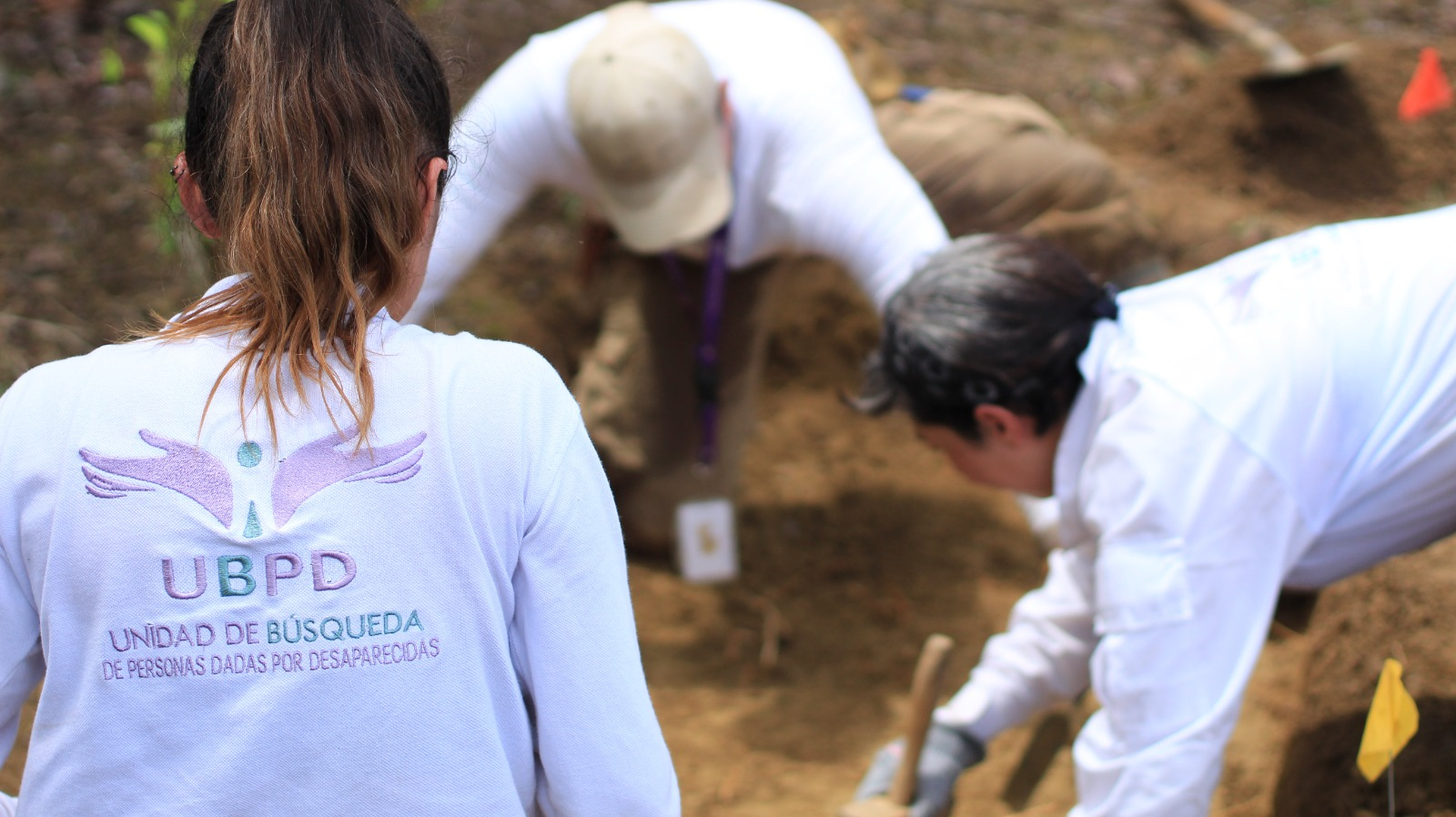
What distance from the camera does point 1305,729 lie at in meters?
2.12

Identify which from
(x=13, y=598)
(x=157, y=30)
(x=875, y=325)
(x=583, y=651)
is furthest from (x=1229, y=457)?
(x=157, y=30)

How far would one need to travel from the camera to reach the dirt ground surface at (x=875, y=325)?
2248 millimetres

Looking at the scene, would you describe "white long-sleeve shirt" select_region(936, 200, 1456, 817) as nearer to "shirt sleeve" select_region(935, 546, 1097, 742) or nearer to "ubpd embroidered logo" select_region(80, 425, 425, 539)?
"shirt sleeve" select_region(935, 546, 1097, 742)

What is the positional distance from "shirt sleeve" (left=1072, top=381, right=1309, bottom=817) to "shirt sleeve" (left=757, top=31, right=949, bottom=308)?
0.79 m

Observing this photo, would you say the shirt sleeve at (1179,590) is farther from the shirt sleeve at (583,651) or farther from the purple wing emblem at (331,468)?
the purple wing emblem at (331,468)

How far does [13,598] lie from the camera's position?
832mm

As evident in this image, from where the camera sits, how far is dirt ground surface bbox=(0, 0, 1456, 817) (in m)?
2.25

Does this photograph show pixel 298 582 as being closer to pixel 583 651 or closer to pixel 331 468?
pixel 331 468

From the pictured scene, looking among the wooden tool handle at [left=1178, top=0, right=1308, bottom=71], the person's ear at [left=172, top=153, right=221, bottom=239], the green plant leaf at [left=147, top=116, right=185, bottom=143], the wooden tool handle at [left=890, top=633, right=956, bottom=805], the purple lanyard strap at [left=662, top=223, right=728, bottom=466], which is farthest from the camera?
the wooden tool handle at [left=1178, top=0, right=1308, bottom=71]

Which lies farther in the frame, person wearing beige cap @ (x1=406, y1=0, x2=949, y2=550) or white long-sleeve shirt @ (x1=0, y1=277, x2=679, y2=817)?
person wearing beige cap @ (x1=406, y1=0, x2=949, y2=550)

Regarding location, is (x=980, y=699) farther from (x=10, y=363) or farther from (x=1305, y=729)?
(x=10, y=363)

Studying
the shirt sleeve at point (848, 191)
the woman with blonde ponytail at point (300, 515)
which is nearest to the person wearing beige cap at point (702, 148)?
the shirt sleeve at point (848, 191)

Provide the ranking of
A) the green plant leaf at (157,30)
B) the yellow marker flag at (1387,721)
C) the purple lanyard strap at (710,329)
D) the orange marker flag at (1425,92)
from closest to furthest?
the yellow marker flag at (1387,721)
the purple lanyard strap at (710,329)
the green plant leaf at (157,30)
the orange marker flag at (1425,92)

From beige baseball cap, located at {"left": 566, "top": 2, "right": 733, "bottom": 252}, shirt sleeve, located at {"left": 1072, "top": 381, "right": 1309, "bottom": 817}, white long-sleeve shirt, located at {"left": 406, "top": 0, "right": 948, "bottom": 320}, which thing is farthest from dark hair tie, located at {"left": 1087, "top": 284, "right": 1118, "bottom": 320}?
beige baseball cap, located at {"left": 566, "top": 2, "right": 733, "bottom": 252}
